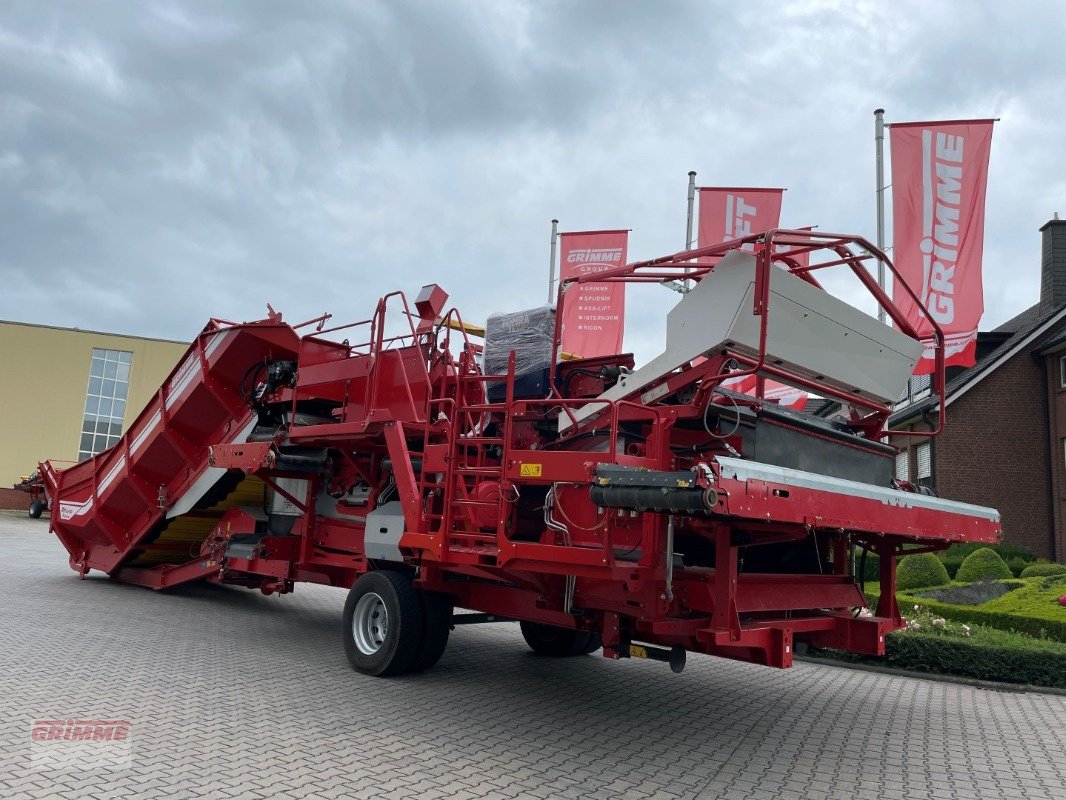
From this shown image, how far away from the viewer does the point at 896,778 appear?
4.94 metres

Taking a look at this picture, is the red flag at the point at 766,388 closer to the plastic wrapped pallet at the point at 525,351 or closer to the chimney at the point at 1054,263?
the plastic wrapped pallet at the point at 525,351

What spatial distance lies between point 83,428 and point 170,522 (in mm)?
35385

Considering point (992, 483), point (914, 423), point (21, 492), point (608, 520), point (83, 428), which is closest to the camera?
point (608, 520)

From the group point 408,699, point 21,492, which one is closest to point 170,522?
point 408,699

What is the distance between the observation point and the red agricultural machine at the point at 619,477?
477cm

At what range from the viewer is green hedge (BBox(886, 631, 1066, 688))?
8.23 metres

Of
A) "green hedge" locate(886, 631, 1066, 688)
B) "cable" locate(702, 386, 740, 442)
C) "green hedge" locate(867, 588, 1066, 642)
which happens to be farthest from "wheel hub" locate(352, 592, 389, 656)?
"green hedge" locate(867, 588, 1066, 642)

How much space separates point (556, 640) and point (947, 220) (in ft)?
31.1

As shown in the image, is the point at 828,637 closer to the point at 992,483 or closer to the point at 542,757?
the point at 542,757

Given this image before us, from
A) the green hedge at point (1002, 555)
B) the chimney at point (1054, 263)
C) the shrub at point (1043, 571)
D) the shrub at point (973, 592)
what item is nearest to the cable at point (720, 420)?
the shrub at point (973, 592)

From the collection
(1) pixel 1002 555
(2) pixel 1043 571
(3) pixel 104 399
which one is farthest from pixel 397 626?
(3) pixel 104 399

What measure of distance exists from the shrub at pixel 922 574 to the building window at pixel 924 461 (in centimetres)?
766

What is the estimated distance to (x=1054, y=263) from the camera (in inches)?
917

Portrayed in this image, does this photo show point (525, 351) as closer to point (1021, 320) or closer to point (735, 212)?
point (735, 212)
